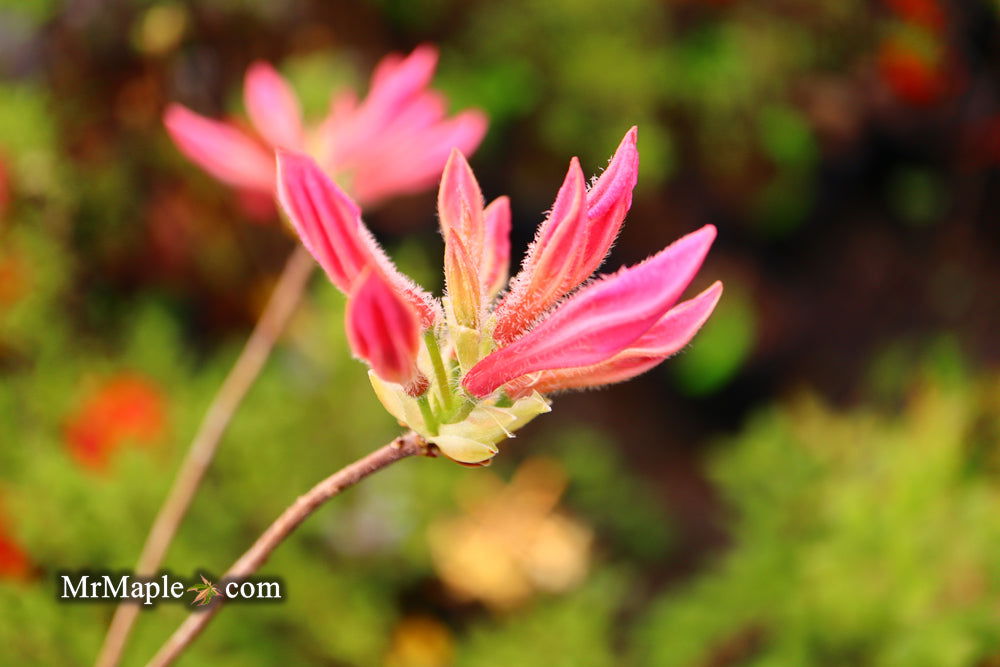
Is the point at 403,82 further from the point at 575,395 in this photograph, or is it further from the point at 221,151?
the point at 575,395

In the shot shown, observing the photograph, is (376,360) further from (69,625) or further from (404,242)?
(404,242)

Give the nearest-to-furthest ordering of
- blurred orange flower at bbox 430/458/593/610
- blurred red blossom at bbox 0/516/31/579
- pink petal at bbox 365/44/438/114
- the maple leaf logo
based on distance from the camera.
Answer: the maple leaf logo → pink petal at bbox 365/44/438/114 → blurred red blossom at bbox 0/516/31/579 → blurred orange flower at bbox 430/458/593/610

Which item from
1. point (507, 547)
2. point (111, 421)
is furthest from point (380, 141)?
point (507, 547)

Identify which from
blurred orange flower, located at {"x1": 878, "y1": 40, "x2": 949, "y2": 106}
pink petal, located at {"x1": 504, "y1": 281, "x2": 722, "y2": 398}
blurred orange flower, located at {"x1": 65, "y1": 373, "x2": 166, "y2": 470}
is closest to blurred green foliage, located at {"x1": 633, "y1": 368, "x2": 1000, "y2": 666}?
pink petal, located at {"x1": 504, "y1": 281, "x2": 722, "y2": 398}

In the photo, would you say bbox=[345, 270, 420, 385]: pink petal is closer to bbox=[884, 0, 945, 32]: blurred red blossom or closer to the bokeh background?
the bokeh background

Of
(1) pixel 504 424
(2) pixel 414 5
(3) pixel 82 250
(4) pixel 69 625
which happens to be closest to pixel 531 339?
(1) pixel 504 424

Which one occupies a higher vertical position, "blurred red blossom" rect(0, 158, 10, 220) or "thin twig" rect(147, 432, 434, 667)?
"blurred red blossom" rect(0, 158, 10, 220)

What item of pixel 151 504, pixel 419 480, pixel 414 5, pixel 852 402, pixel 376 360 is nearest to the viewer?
pixel 376 360

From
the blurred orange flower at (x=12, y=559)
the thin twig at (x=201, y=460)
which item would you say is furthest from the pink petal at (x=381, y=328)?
the blurred orange flower at (x=12, y=559)
